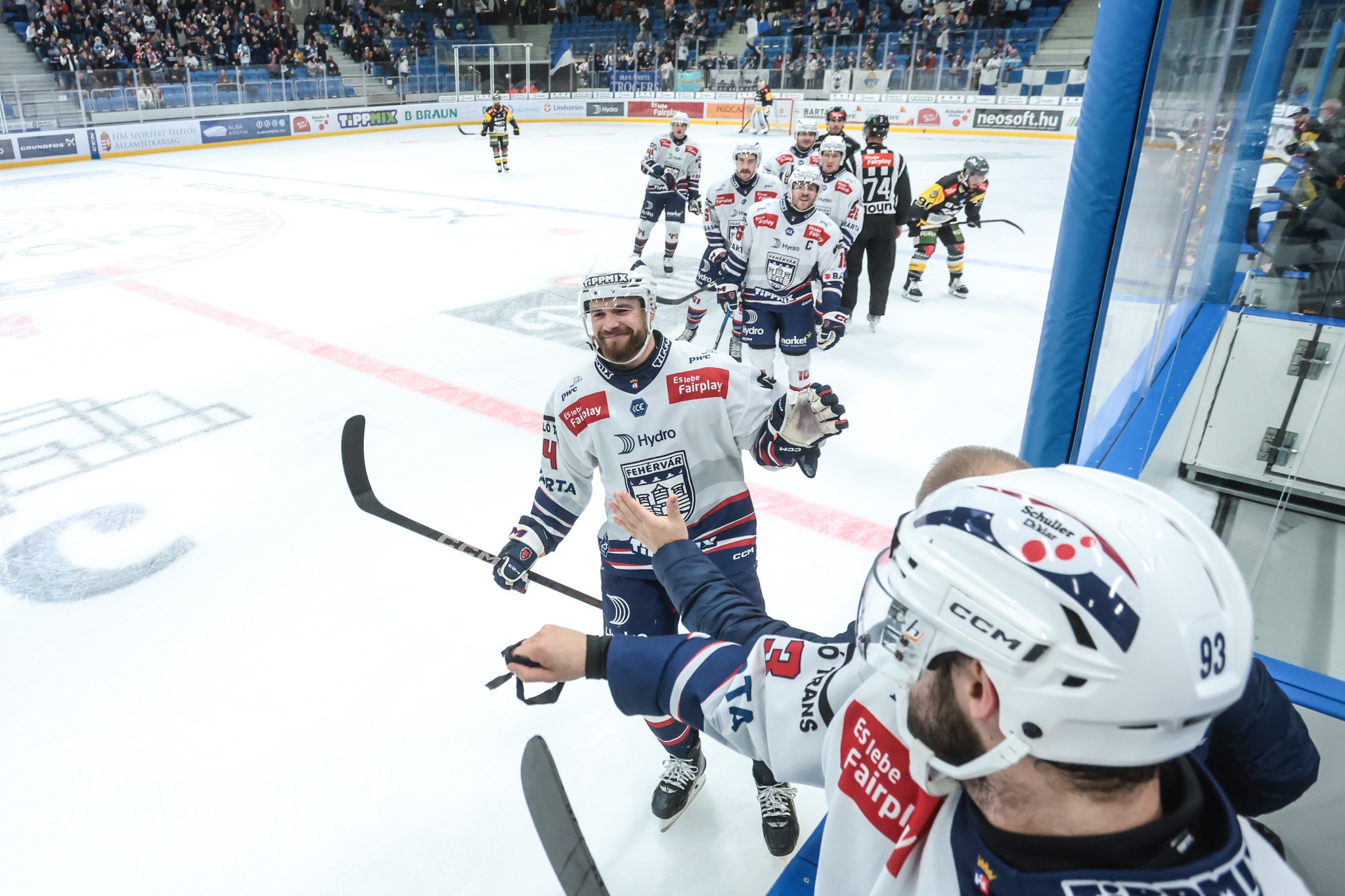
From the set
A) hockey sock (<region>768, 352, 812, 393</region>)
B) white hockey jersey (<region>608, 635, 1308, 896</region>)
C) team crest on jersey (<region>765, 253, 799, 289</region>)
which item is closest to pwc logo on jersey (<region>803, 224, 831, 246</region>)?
team crest on jersey (<region>765, 253, 799, 289</region>)

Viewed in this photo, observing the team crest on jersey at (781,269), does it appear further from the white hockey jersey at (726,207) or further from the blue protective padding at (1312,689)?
the blue protective padding at (1312,689)

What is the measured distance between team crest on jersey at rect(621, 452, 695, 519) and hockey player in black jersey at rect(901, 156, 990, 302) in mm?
5756

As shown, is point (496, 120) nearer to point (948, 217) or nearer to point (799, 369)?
point (948, 217)

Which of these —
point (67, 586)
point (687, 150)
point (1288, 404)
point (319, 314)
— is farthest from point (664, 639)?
point (687, 150)

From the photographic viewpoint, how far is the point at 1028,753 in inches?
Result: 34.9

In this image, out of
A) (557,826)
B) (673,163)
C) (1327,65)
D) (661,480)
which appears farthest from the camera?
(673,163)

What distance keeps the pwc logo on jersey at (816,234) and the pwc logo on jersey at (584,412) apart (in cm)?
316

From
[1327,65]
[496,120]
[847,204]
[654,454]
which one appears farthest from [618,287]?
[496,120]

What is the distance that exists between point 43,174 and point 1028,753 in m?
19.7

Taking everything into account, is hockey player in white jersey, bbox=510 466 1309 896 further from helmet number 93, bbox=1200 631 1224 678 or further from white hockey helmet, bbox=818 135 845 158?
white hockey helmet, bbox=818 135 845 158

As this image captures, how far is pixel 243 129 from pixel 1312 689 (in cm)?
2337

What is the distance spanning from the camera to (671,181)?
890 centimetres

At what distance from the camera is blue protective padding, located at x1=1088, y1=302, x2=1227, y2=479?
3.02m

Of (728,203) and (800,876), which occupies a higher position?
(728,203)
